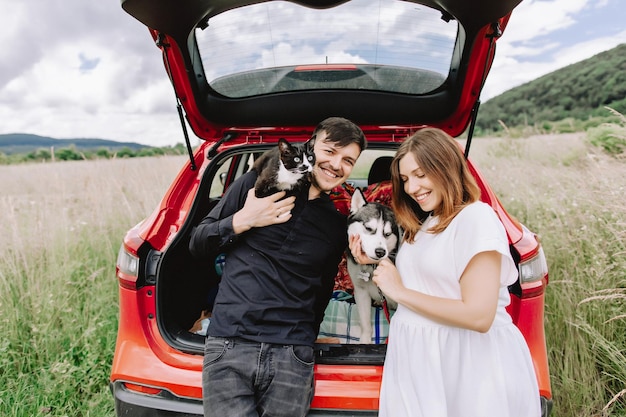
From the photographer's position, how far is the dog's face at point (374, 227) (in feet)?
7.33

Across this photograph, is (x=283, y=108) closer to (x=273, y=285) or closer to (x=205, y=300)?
(x=273, y=285)

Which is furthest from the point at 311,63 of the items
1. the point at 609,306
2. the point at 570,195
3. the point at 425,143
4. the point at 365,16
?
the point at 570,195

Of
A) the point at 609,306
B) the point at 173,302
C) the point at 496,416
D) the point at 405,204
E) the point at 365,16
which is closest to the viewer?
the point at 496,416

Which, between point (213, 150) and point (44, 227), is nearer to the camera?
point (213, 150)

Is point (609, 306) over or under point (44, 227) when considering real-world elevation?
under

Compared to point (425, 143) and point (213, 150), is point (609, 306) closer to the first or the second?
point (425, 143)

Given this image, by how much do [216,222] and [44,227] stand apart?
118 inches

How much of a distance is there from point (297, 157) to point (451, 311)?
1103 mm

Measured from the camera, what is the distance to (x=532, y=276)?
6.43 feet

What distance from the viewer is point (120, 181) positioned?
6293 millimetres

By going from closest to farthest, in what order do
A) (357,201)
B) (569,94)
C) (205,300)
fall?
(357,201) → (205,300) → (569,94)

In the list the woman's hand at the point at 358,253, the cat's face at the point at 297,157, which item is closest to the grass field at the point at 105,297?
the woman's hand at the point at 358,253

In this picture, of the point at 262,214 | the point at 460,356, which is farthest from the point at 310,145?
the point at 460,356

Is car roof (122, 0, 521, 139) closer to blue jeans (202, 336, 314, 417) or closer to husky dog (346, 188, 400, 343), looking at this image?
husky dog (346, 188, 400, 343)
